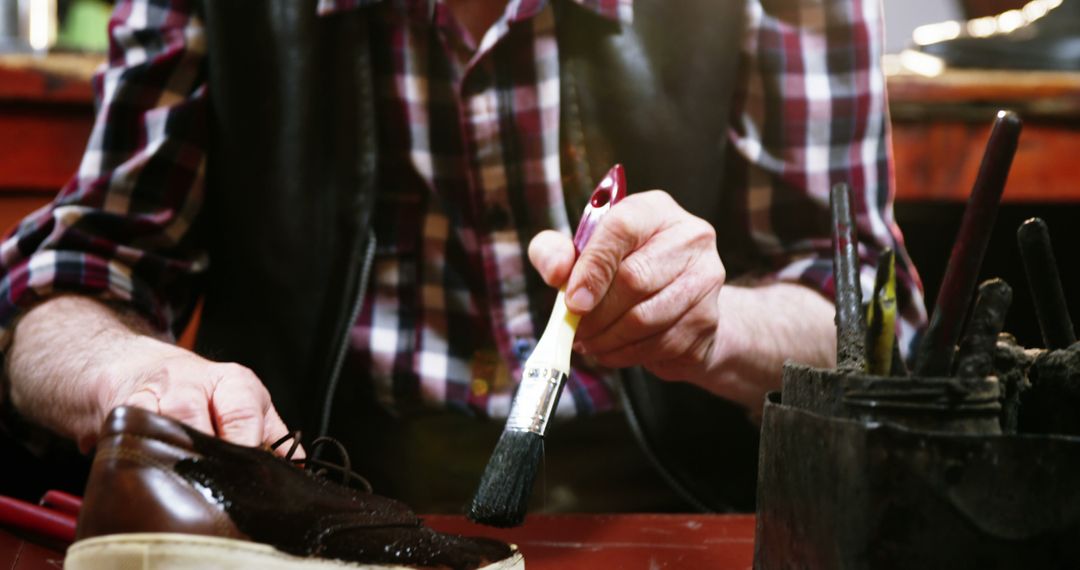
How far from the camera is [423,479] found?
0.96 meters

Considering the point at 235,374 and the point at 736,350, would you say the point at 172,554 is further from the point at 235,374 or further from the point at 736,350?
the point at 736,350

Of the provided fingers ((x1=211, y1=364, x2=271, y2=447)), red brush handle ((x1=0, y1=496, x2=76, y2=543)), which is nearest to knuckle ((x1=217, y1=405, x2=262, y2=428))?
fingers ((x1=211, y1=364, x2=271, y2=447))

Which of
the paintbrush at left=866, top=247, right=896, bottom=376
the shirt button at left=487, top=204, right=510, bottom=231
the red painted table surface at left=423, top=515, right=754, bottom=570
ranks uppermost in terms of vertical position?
the paintbrush at left=866, top=247, right=896, bottom=376

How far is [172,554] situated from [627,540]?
11.0 inches

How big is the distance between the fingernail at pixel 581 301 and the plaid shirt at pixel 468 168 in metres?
0.36

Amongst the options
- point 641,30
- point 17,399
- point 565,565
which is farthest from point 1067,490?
point 17,399

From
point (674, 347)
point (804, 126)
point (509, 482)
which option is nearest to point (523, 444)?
point (509, 482)

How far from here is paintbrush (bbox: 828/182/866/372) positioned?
46 centimetres

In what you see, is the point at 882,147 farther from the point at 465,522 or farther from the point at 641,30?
the point at 465,522

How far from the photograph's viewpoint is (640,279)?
63 cm

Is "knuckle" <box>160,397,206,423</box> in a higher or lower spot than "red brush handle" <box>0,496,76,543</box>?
higher

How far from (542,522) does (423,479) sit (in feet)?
1.12

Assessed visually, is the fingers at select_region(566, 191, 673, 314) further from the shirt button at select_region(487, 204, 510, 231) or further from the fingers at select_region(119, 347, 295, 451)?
the shirt button at select_region(487, 204, 510, 231)

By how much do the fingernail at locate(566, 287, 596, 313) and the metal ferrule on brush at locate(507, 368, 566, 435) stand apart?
0.15ft
